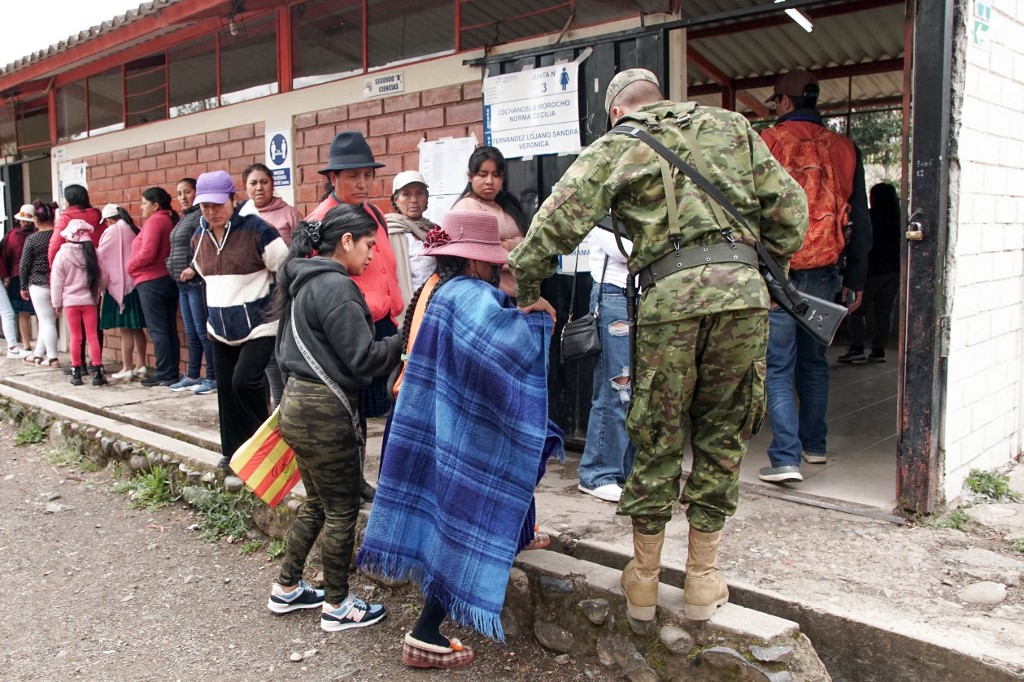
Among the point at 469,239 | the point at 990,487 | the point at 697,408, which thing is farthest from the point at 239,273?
the point at 990,487

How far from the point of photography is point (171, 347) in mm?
8102

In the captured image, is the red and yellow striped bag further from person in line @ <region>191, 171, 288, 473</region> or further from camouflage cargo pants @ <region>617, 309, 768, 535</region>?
camouflage cargo pants @ <region>617, 309, 768, 535</region>

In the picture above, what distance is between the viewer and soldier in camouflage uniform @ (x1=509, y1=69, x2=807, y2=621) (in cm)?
285

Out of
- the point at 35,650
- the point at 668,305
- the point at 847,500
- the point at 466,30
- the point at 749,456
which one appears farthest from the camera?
the point at 466,30

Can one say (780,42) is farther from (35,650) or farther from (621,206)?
(35,650)

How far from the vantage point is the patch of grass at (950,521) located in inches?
151

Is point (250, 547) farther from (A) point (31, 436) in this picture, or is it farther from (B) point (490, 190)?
(A) point (31, 436)

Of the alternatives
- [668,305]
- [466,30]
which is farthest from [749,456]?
[466,30]

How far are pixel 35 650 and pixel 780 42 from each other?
24.5 ft

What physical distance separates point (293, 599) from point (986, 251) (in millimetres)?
3585

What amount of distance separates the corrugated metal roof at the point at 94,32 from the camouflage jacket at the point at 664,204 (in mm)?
5334

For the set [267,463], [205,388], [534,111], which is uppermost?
[534,111]

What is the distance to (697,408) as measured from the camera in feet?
9.85

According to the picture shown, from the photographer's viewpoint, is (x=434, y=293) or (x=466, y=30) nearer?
(x=434, y=293)
